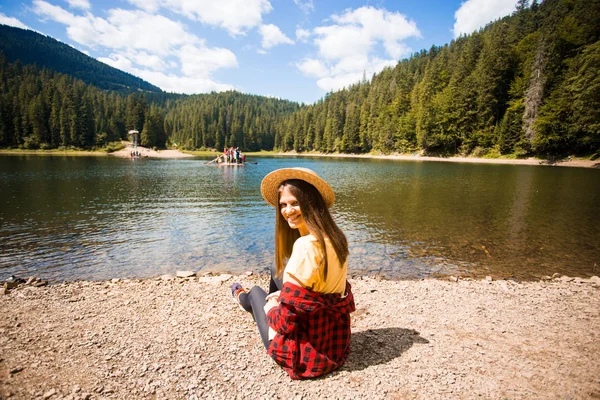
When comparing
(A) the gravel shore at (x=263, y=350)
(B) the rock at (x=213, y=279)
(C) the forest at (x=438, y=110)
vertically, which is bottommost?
(B) the rock at (x=213, y=279)

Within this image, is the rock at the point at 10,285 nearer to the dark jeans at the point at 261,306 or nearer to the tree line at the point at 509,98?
the dark jeans at the point at 261,306

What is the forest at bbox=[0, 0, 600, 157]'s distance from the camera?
56625mm

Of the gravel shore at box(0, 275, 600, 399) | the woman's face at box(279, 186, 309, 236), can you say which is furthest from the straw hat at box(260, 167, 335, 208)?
the gravel shore at box(0, 275, 600, 399)

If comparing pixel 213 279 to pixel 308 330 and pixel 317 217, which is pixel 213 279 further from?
pixel 317 217

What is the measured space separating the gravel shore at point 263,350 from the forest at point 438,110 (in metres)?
61.7

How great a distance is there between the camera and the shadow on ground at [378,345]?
380cm

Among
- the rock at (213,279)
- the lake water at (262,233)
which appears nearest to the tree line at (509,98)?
the lake water at (262,233)

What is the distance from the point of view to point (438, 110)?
274 feet

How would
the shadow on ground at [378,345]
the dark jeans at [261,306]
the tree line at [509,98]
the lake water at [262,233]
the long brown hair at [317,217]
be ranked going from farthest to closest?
the tree line at [509,98] → the lake water at [262,233] → the shadow on ground at [378,345] → the dark jeans at [261,306] → the long brown hair at [317,217]

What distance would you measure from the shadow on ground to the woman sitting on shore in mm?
385

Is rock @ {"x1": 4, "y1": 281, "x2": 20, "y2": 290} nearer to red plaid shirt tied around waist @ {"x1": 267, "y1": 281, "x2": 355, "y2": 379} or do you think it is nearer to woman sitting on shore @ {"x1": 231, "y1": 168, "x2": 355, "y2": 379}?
woman sitting on shore @ {"x1": 231, "y1": 168, "x2": 355, "y2": 379}

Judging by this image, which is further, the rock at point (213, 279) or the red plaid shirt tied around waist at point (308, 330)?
the rock at point (213, 279)

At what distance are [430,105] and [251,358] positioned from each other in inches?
3828

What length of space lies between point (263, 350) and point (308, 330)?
131 cm
